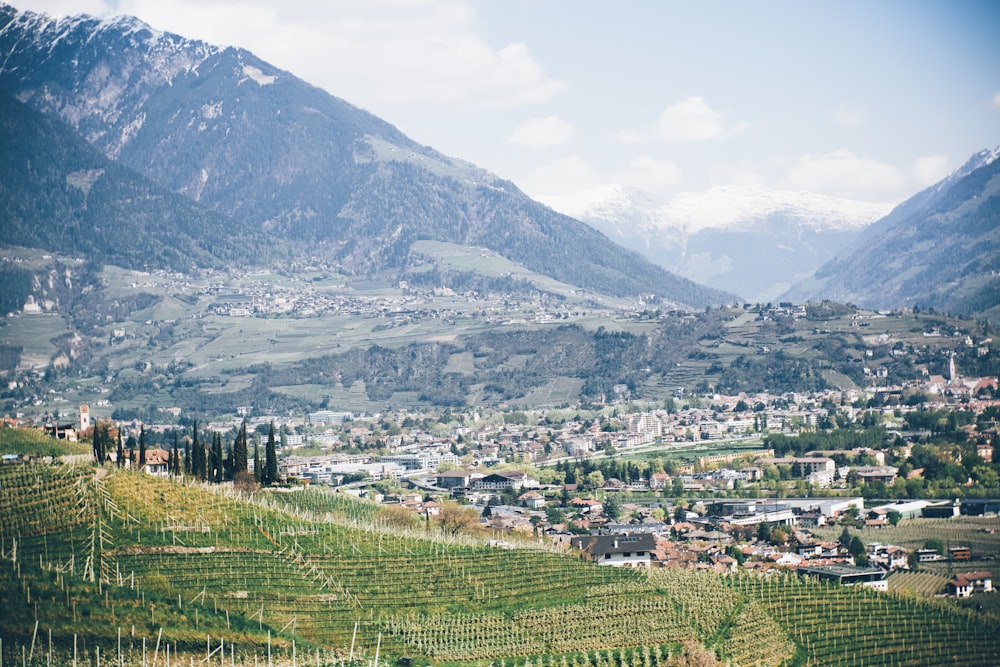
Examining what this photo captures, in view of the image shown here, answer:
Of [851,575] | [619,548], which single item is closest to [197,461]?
[619,548]

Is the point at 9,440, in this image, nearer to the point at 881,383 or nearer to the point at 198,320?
the point at 881,383

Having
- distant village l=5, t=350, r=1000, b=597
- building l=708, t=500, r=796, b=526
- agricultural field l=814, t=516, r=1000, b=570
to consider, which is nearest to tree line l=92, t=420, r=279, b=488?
distant village l=5, t=350, r=1000, b=597

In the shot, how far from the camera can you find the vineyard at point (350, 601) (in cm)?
4538

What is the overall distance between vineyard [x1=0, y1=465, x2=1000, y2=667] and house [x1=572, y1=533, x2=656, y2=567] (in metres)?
6.90

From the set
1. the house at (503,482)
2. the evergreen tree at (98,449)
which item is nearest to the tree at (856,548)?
the house at (503,482)

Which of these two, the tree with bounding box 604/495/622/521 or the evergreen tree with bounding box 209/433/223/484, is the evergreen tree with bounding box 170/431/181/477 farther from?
the tree with bounding box 604/495/622/521

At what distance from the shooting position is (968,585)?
6412 cm

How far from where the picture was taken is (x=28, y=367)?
173000 millimetres

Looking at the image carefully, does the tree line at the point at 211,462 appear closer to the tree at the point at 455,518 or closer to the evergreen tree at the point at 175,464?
the evergreen tree at the point at 175,464

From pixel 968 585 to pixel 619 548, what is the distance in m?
13.8

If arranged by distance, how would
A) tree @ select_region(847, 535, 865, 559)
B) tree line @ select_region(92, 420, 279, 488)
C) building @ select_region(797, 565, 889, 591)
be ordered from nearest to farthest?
building @ select_region(797, 565, 889, 591) < tree @ select_region(847, 535, 865, 559) < tree line @ select_region(92, 420, 279, 488)

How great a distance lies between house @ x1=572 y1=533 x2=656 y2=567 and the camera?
6656cm

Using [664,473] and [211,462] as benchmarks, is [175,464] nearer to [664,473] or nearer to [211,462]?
[211,462]

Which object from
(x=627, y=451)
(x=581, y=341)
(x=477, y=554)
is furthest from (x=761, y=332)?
(x=477, y=554)
